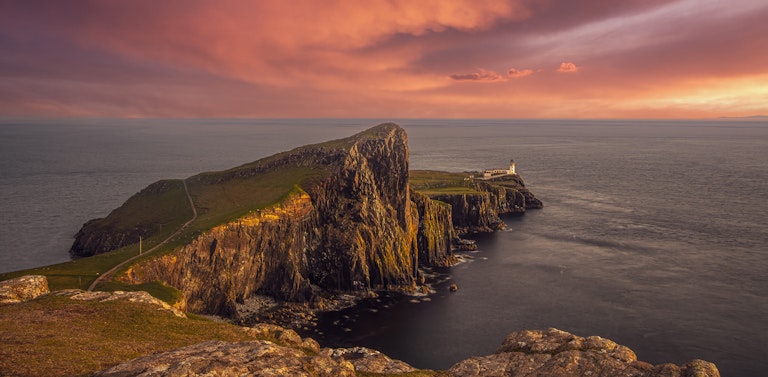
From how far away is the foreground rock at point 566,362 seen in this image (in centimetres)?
2928

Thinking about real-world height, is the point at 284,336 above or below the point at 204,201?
below

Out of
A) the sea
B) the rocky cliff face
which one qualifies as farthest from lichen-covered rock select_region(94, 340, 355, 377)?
the rocky cliff face

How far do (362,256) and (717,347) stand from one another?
2472 inches

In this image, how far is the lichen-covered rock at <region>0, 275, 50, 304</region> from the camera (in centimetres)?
3822

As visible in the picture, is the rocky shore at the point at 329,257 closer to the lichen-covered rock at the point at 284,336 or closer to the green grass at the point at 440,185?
the lichen-covered rock at the point at 284,336

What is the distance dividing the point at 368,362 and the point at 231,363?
12435mm

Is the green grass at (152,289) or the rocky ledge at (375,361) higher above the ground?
the rocky ledge at (375,361)

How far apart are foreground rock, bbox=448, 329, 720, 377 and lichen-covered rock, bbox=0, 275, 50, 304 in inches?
1477

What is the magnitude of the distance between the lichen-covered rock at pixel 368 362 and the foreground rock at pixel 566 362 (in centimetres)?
406

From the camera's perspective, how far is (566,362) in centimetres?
3177

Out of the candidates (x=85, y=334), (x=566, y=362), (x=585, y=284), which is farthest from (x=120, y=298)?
(x=585, y=284)

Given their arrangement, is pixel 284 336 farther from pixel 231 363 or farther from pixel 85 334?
pixel 85 334

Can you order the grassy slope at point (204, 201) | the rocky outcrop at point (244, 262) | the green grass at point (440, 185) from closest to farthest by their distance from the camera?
the rocky outcrop at point (244, 262), the grassy slope at point (204, 201), the green grass at point (440, 185)

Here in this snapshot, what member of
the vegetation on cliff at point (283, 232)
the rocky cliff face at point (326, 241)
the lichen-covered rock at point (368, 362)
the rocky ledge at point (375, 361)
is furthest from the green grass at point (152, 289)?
the lichen-covered rock at point (368, 362)
